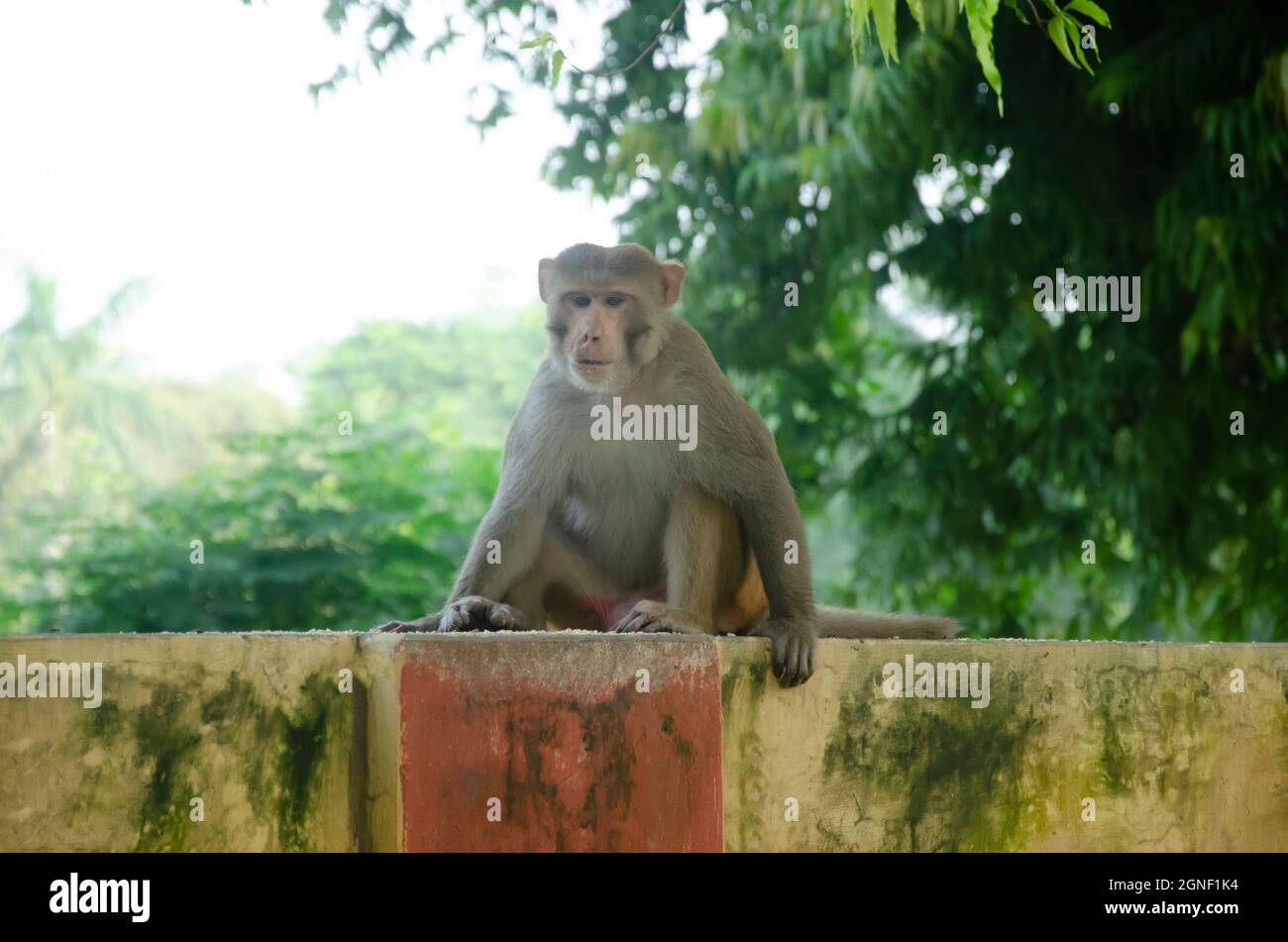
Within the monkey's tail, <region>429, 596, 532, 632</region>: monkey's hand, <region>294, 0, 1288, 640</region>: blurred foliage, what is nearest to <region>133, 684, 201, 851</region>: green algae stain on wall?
<region>429, 596, 532, 632</region>: monkey's hand

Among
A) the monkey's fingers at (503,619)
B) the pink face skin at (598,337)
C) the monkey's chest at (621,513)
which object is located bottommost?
the monkey's fingers at (503,619)

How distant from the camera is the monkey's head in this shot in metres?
4.86

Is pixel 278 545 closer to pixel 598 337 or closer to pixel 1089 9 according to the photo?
pixel 598 337

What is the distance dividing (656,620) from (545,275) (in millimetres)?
1455

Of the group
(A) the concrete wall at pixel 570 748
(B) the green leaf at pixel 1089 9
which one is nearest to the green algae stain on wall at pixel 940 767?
(A) the concrete wall at pixel 570 748

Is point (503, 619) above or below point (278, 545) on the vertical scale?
below

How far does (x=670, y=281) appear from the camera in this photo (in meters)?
5.16

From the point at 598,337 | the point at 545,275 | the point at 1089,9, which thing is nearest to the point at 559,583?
the point at 598,337

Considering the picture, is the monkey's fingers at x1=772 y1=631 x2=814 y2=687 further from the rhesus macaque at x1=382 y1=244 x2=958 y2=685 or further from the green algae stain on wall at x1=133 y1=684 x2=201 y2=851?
the green algae stain on wall at x1=133 y1=684 x2=201 y2=851

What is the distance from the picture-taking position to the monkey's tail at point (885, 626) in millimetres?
4848

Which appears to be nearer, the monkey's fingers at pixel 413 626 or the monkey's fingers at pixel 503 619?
the monkey's fingers at pixel 413 626

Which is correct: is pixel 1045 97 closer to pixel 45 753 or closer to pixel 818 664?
pixel 818 664

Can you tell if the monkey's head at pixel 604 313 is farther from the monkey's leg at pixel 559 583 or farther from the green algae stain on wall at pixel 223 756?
the green algae stain on wall at pixel 223 756

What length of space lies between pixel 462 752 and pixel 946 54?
211 inches
